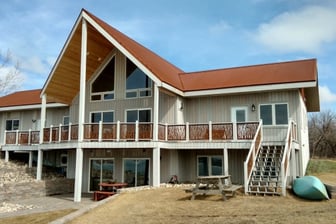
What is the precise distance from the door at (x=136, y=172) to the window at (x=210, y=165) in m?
2.90

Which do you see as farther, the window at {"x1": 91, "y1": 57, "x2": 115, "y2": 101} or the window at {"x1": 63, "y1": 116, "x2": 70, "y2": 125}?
the window at {"x1": 63, "y1": 116, "x2": 70, "y2": 125}

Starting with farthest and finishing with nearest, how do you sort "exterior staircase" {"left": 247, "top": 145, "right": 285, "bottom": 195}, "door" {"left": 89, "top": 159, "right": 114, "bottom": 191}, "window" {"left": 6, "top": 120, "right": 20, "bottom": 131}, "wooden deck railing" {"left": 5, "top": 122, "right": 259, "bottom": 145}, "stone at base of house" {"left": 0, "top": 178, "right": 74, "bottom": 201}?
"window" {"left": 6, "top": 120, "right": 20, "bottom": 131}, "door" {"left": 89, "top": 159, "right": 114, "bottom": 191}, "stone at base of house" {"left": 0, "top": 178, "right": 74, "bottom": 201}, "wooden deck railing" {"left": 5, "top": 122, "right": 259, "bottom": 145}, "exterior staircase" {"left": 247, "top": 145, "right": 285, "bottom": 195}

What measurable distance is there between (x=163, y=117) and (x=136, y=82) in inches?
105

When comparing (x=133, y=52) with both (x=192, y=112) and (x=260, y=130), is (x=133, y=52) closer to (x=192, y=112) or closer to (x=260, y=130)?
(x=192, y=112)

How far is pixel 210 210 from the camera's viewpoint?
10539 mm

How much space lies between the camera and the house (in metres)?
16.0

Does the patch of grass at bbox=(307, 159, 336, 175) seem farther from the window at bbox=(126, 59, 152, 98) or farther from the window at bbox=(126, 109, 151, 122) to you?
the window at bbox=(126, 59, 152, 98)

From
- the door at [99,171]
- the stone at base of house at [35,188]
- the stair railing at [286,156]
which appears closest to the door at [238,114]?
the stair railing at [286,156]

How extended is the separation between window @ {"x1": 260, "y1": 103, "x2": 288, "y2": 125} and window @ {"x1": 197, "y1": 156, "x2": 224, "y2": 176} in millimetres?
3164

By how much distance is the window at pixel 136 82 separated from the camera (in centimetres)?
1889

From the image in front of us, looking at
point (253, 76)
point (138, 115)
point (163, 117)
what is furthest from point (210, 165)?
point (253, 76)

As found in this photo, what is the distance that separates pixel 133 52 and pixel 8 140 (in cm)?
1136

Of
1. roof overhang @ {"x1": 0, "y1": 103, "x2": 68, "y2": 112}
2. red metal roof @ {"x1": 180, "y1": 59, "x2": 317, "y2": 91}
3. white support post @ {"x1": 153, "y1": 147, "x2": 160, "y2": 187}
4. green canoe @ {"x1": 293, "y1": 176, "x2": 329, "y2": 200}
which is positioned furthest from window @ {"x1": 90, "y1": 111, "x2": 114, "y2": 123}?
green canoe @ {"x1": 293, "y1": 176, "x2": 329, "y2": 200}

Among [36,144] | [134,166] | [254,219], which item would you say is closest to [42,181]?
[36,144]
